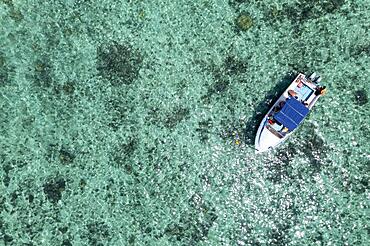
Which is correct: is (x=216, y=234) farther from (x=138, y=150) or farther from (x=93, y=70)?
(x=93, y=70)

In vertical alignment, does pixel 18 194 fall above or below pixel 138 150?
below

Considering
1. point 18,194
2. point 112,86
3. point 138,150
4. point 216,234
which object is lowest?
point 18,194

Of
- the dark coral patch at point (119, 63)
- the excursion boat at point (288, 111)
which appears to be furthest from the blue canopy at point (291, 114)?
the dark coral patch at point (119, 63)

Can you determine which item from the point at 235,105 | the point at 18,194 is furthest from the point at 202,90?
the point at 18,194

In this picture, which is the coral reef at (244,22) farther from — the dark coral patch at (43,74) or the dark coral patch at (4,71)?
the dark coral patch at (4,71)

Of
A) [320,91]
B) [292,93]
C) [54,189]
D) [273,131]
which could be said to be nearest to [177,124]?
[273,131]

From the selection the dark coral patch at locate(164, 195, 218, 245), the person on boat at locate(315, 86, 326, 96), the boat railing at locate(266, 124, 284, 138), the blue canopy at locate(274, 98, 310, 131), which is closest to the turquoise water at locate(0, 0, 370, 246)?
the dark coral patch at locate(164, 195, 218, 245)
